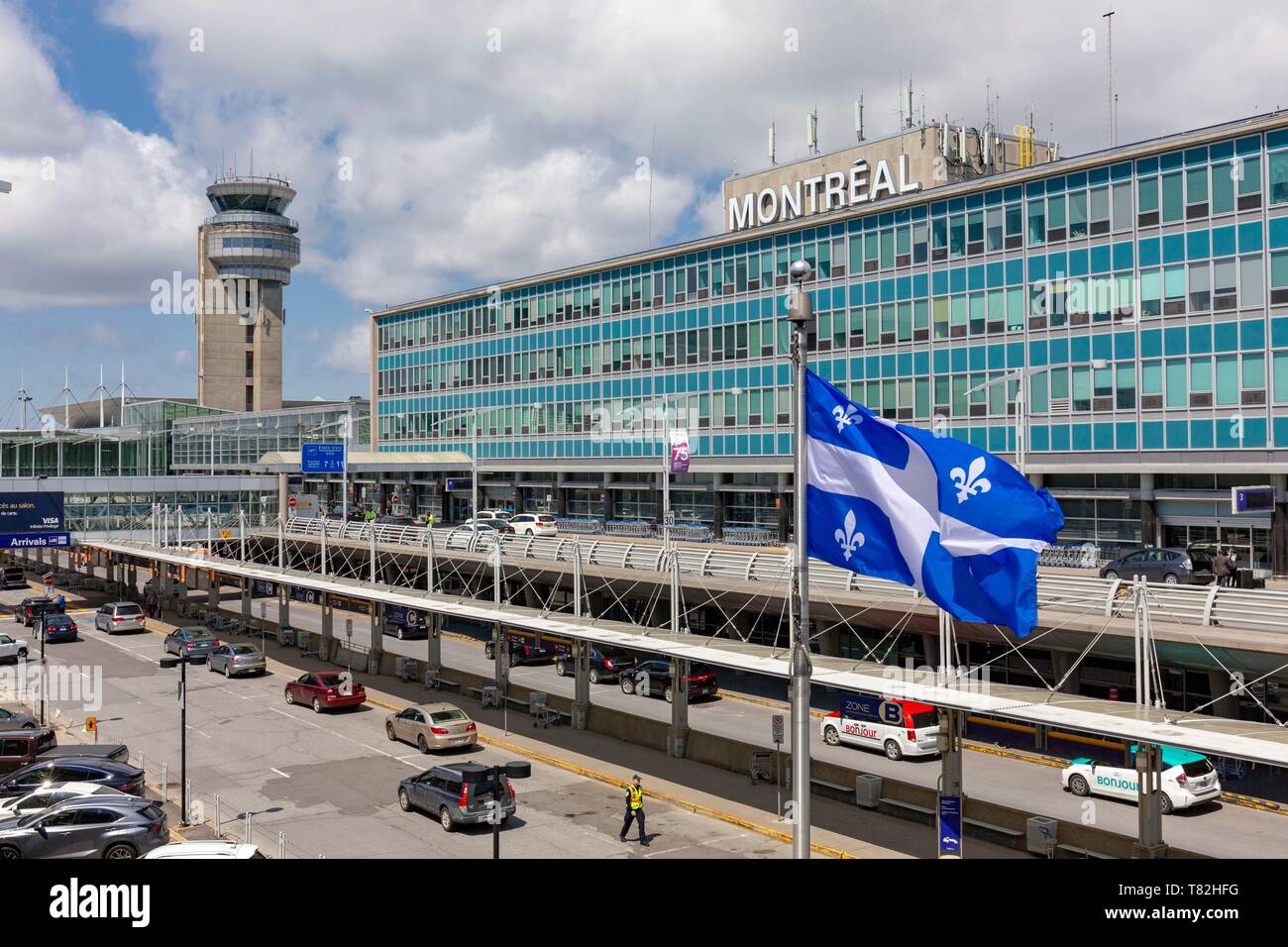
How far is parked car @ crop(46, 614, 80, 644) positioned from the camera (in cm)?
6278

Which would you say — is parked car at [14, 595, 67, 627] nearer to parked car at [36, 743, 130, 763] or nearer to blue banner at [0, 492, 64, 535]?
blue banner at [0, 492, 64, 535]

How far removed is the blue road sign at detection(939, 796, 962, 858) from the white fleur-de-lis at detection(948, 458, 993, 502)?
29.3ft

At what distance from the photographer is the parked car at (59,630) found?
62.8 m

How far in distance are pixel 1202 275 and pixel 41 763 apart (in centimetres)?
5298

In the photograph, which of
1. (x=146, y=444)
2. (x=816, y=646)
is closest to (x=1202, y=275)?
(x=816, y=646)

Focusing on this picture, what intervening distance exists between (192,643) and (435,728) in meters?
26.3

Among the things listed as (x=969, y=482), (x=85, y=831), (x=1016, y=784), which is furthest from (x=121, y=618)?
(x=969, y=482)

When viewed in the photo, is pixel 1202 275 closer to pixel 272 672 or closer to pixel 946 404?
pixel 946 404

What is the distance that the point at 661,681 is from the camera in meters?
49.8

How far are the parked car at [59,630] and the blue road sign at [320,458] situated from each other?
16.6 metres

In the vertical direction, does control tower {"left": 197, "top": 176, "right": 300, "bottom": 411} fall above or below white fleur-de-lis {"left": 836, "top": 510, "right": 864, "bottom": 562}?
above

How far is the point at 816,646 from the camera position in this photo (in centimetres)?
4850

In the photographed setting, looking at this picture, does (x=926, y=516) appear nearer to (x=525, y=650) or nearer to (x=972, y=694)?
(x=972, y=694)

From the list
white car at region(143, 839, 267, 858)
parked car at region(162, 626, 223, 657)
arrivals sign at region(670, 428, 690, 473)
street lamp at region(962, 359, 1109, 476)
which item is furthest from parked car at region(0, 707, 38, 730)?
street lamp at region(962, 359, 1109, 476)
